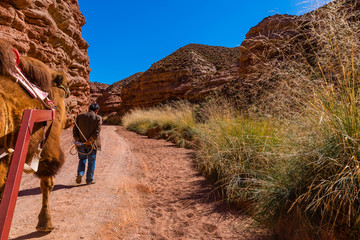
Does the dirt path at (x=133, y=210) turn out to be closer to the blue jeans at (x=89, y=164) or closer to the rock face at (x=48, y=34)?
the blue jeans at (x=89, y=164)

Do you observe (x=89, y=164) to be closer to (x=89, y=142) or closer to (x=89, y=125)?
(x=89, y=142)

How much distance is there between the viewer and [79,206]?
3254 mm

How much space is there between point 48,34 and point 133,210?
13.0 meters

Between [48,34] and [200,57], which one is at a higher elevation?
[200,57]

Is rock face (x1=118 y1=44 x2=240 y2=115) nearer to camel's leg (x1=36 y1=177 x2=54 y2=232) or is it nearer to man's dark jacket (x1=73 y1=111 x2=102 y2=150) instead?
man's dark jacket (x1=73 y1=111 x2=102 y2=150)

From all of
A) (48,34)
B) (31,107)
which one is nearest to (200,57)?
(48,34)

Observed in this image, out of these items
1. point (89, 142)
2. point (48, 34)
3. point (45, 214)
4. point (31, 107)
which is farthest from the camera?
point (48, 34)

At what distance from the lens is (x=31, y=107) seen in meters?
1.78

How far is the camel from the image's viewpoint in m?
1.46

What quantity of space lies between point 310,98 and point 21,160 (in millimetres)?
2964

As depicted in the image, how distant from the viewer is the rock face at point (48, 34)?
8.62 meters

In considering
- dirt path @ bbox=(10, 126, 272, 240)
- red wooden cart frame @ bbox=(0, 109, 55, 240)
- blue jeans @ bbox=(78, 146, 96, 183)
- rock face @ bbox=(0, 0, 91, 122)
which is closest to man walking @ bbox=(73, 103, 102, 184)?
blue jeans @ bbox=(78, 146, 96, 183)

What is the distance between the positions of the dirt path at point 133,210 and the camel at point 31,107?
1.44ft

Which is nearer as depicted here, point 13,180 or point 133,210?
point 13,180
